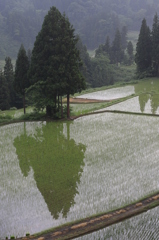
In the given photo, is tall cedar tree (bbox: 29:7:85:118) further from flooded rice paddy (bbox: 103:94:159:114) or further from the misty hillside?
the misty hillside

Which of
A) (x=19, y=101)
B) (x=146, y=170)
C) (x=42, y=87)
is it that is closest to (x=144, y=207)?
(x=146, y=170)

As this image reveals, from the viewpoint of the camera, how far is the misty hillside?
11256 cm

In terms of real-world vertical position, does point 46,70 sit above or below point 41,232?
above

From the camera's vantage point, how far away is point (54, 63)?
19094 millimetres

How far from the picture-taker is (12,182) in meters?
11.4

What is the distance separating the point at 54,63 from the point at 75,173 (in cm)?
884

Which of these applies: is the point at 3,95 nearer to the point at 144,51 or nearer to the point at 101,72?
the point at 144,51

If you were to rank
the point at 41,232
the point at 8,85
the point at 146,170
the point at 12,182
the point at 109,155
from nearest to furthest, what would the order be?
the point at 41,232
the point at 12,182
the point at 146,170
the point at 109,155
the point at 8,85

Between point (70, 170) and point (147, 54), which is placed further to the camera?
point (147, 54)

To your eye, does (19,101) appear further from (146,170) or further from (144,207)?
(144,207)

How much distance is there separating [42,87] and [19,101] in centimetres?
1799

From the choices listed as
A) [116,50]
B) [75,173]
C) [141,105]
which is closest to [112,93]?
[141,105]

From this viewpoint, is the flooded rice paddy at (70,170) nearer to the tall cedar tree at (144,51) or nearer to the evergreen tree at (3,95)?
the evergreen tree at (3,95)

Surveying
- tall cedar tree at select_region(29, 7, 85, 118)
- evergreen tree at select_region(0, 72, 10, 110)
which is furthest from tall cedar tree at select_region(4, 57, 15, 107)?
tall cedar tree at select_region(29, 7, 85, 118)
